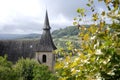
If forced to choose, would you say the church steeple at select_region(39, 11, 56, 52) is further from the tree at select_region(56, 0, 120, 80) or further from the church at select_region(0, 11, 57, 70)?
the tree at select_region(56, 0, 120, 80)

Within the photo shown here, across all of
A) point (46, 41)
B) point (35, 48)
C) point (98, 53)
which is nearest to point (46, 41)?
point (46, 41)

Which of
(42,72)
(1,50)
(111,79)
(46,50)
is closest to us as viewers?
(111,79)

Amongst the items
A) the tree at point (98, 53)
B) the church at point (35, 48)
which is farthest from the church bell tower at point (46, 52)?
the tree at point (98, 53)

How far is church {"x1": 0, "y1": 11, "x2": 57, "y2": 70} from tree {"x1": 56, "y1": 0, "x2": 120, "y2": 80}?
7741 centimetres

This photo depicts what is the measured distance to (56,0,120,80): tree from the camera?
5703mm

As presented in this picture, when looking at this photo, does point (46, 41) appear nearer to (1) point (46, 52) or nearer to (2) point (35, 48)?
(1) point (46, 52)

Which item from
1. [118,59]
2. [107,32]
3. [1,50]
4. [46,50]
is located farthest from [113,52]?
[1,50]

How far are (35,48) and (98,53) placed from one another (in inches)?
3212

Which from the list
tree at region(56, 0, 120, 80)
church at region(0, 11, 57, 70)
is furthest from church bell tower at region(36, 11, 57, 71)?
tree at region(56, 0, 120, 80)

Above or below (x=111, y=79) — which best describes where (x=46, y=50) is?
below

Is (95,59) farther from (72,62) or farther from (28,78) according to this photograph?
(28,78)

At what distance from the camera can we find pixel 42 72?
71188mm

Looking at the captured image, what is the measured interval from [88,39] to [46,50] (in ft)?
256

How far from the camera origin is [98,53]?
5.73 meters
